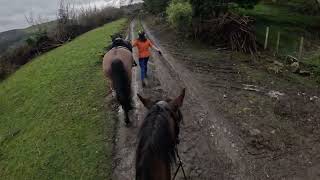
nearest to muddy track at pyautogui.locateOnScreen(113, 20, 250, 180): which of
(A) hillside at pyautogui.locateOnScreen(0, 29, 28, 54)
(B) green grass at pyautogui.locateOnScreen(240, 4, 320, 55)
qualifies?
(B) green grass at pyautogui.locateOnScreen(240, 4, 320, 55)

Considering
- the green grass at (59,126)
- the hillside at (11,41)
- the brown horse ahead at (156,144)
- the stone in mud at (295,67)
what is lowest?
the hillside at (11,41)

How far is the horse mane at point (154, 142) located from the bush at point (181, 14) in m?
18.4

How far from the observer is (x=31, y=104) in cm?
1839

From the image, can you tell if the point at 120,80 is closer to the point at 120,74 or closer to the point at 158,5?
the point at 120,74

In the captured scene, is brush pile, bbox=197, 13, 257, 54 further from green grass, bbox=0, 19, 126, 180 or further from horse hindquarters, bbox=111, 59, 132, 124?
horse hindquarters, bbox=111, 59, 132, 124

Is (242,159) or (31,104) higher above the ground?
(242,159)

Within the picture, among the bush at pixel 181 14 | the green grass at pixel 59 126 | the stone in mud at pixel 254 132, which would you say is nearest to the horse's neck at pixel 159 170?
the green grass at pixel 59 126

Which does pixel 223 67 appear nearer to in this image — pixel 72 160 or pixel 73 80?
pixel 73 80

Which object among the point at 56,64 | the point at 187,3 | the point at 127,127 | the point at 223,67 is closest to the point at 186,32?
the point at 187,3

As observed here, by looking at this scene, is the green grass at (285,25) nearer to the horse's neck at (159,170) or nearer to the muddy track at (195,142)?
the muddy track at (195,142)

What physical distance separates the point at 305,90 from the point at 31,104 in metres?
13.0

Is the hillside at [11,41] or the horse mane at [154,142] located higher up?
the horse mane at [154,142]

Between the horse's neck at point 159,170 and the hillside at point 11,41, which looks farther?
the hillside at point 11,41

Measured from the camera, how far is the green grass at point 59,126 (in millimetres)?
10353
